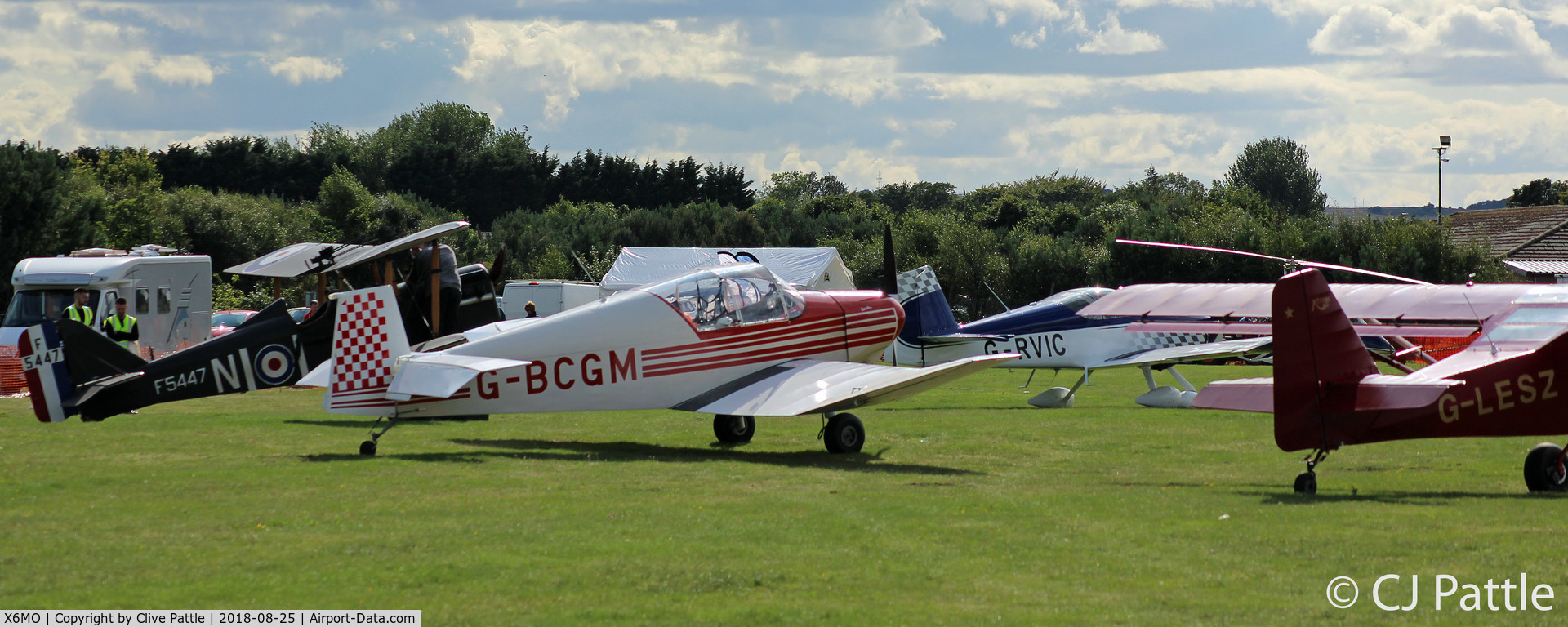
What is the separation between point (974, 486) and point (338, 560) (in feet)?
15.5

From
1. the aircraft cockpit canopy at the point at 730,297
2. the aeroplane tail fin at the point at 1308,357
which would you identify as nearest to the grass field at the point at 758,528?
the aeroplane tail fin at the point at 1308,357

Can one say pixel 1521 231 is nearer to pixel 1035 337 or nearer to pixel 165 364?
pixel 1035 337

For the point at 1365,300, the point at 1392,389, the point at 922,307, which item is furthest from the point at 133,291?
the point at 1392,389

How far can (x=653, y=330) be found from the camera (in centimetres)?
1171

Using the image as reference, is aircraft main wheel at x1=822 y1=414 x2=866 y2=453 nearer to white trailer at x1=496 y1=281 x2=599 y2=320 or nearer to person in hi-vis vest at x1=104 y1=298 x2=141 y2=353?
person in hi-vis vest at x1=104 y1=298 x2=141 y2=353

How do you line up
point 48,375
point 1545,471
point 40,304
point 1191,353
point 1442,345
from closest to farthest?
1. point 1545,471
2. point 48,375
3. point 1191,353
4. point 1442,345
5. point 40,304

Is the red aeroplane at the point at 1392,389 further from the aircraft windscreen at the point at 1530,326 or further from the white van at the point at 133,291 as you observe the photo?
the white van at the point at 133,291

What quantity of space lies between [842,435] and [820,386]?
0.76 metres

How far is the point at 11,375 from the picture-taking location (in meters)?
19.9

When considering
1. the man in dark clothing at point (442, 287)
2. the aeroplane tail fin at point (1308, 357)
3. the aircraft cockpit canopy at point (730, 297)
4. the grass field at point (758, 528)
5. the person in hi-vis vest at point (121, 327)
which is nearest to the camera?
the grass field at point (758, 528)

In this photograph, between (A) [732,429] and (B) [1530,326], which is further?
(A) [732,429]

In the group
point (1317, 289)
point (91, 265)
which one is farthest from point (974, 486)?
point (91, 265)

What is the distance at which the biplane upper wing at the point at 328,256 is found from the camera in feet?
41.0

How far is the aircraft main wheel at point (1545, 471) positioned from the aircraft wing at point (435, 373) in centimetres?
792
